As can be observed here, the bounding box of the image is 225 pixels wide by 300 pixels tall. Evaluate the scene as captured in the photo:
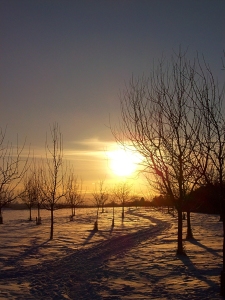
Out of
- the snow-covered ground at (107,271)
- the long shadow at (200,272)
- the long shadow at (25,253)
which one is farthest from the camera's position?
the long shadow at (25,253)

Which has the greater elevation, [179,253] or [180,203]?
[180,203]

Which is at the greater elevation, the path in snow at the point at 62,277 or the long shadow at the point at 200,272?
the long shadow at the point at 200,272

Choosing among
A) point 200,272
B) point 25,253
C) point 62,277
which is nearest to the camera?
point 62,277

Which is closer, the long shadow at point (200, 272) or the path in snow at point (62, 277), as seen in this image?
the path in snow at point (62, 277)

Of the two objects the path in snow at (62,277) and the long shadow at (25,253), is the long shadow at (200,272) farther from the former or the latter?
the long shadow at (25,253)

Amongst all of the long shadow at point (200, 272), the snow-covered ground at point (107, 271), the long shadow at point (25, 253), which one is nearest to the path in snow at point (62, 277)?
the snow-covered ground at point (107, 271)

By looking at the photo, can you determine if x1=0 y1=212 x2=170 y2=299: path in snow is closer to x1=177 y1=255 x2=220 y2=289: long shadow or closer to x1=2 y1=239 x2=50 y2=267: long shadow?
x1=2 y1=239 x2=50 y2=267: long shadow

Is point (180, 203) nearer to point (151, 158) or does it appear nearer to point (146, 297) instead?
point (151, 158)

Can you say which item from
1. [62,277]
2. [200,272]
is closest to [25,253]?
[62,277]

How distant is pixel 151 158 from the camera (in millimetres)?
12836

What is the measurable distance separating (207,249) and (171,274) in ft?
18.4

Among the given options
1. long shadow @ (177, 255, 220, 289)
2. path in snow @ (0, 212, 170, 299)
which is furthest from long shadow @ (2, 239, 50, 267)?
long shadow @ (177, 255, 220, 289)

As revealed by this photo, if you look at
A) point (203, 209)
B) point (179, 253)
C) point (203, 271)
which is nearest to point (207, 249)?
point (179, 253)

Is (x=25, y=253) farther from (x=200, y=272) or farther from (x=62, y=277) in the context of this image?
(x=200, y=272)
